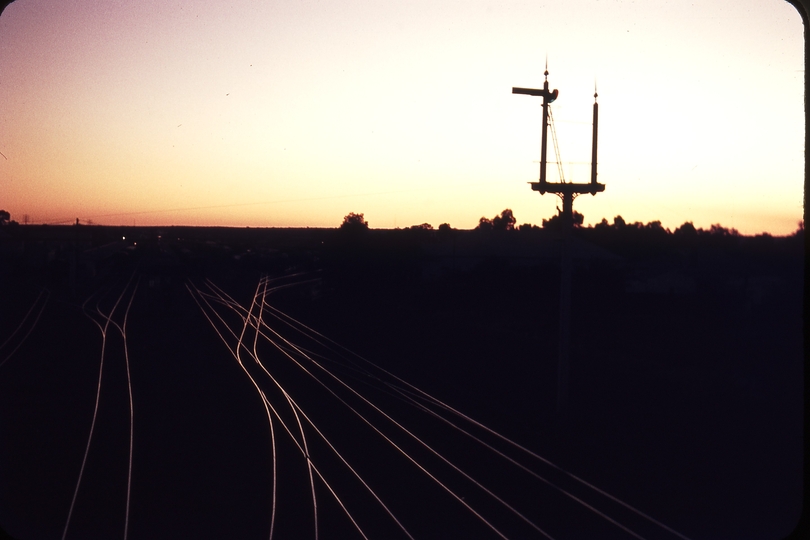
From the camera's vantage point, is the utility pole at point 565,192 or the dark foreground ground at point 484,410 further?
the utility pole at point 565,192

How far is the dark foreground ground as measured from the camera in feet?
24.1

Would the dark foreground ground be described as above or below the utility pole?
below

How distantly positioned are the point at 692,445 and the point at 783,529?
350 centimetres

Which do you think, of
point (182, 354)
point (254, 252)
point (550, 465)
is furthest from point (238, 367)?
point (254, 252)

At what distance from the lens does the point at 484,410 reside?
13.2 m

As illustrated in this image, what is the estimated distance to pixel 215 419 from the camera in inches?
465

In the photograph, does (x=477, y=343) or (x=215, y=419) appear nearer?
(x=215, y=419)

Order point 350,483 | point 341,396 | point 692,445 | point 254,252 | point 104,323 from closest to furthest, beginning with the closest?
1. point 350,483
2. point 692,445
3. point 341,396
4. point 104,323
5. point 254,252

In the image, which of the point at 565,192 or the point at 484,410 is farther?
the point at 484,410

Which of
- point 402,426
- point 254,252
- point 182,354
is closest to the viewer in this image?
point 402,426

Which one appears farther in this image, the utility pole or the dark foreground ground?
the utility pole

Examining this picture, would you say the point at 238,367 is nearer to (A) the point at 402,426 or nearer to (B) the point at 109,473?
(A) the point at 402,426

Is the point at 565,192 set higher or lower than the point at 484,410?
higher

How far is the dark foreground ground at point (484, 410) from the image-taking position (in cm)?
734
